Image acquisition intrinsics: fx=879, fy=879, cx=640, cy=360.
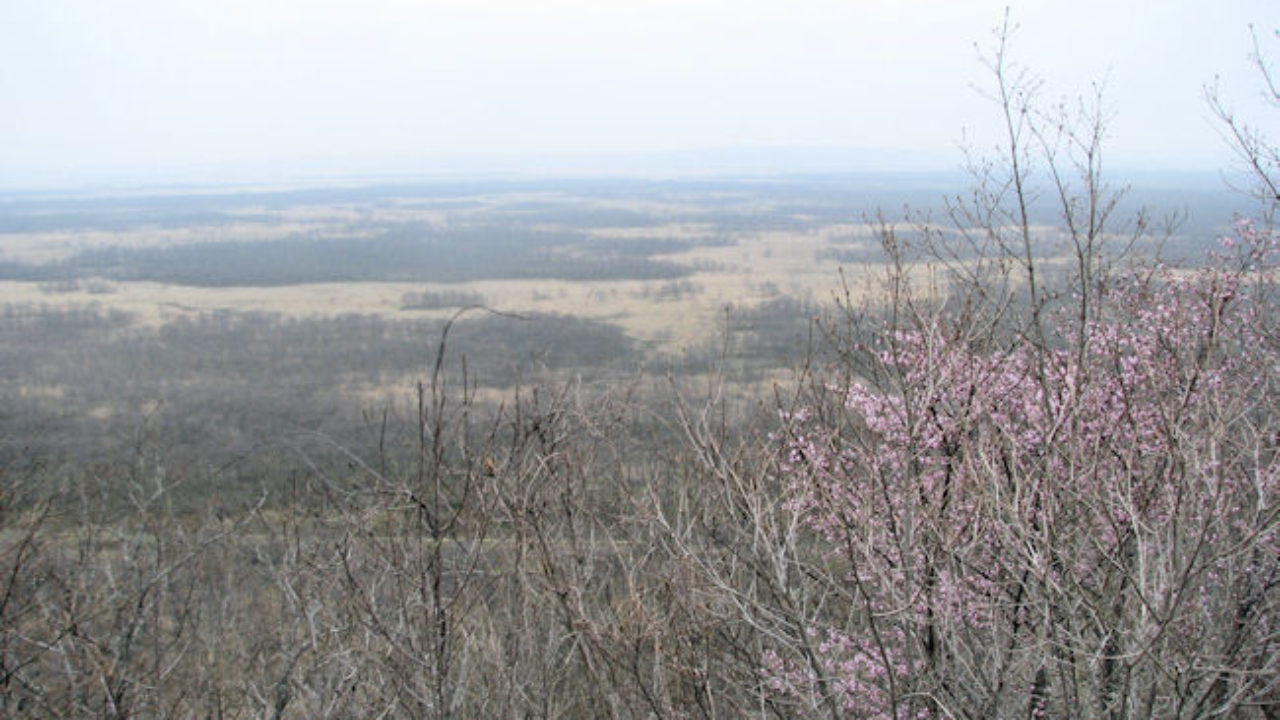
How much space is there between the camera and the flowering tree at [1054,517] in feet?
16.2

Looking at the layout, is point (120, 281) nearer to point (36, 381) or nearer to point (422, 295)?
Result: point (422, 295)

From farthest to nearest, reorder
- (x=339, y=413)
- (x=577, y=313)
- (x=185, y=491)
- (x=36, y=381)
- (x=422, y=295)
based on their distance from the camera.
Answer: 1. (x=422, y=295)
2. (x=577, y=313)
3. (x=36, y=381)
4. (x=339, y=413)
5. (x=185, y=491)

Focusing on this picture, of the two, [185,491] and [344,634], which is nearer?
[344,634]

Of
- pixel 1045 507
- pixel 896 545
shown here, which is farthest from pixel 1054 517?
pixel 896 545

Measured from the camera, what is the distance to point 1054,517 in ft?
18.5

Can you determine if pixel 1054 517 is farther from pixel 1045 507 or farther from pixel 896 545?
pixel 896 545

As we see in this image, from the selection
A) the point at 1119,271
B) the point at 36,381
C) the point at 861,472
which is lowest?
the point at 36,381

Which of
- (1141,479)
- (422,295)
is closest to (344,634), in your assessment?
(1141,479)

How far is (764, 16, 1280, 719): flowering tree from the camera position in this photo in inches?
195

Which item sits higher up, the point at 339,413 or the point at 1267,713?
the point at 1267,713

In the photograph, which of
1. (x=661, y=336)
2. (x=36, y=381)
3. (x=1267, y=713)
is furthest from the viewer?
(x=661, y=336)

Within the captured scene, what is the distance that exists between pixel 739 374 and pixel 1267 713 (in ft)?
136

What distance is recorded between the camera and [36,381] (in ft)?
204

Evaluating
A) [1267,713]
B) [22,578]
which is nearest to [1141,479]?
[1267,713]
